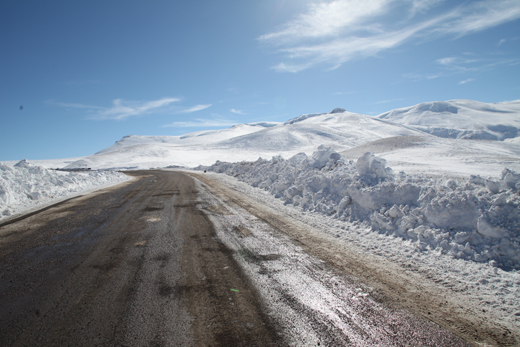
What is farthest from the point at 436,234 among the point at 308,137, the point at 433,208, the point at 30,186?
the point at 308,137

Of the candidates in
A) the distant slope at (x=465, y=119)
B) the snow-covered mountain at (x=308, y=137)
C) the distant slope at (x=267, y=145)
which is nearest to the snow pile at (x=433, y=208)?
the snow-covered mountain at (x=308, y=137)

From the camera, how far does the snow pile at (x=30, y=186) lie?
9630 mm

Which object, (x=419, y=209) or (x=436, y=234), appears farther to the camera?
(x=419, y=209)

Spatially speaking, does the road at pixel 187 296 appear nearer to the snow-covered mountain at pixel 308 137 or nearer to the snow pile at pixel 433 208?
the snow pile at pixel 433 208

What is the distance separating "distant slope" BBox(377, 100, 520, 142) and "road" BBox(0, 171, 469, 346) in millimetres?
99279

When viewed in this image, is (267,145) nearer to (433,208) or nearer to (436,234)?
(433,208)

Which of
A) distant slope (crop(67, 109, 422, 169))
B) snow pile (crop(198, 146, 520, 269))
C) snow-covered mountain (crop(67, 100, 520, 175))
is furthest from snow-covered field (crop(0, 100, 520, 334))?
distant slope (crop(67, 109, 422, 169))

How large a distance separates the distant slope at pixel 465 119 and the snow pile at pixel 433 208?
310 feet

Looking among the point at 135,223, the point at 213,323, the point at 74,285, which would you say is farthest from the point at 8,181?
the point at 213,323

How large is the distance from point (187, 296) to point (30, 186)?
1365 centimetres

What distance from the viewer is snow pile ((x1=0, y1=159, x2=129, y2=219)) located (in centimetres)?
963

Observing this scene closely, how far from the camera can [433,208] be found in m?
5.16

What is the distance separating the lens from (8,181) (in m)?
10.9

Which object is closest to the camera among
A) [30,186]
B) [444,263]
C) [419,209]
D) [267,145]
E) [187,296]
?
[187,296]
